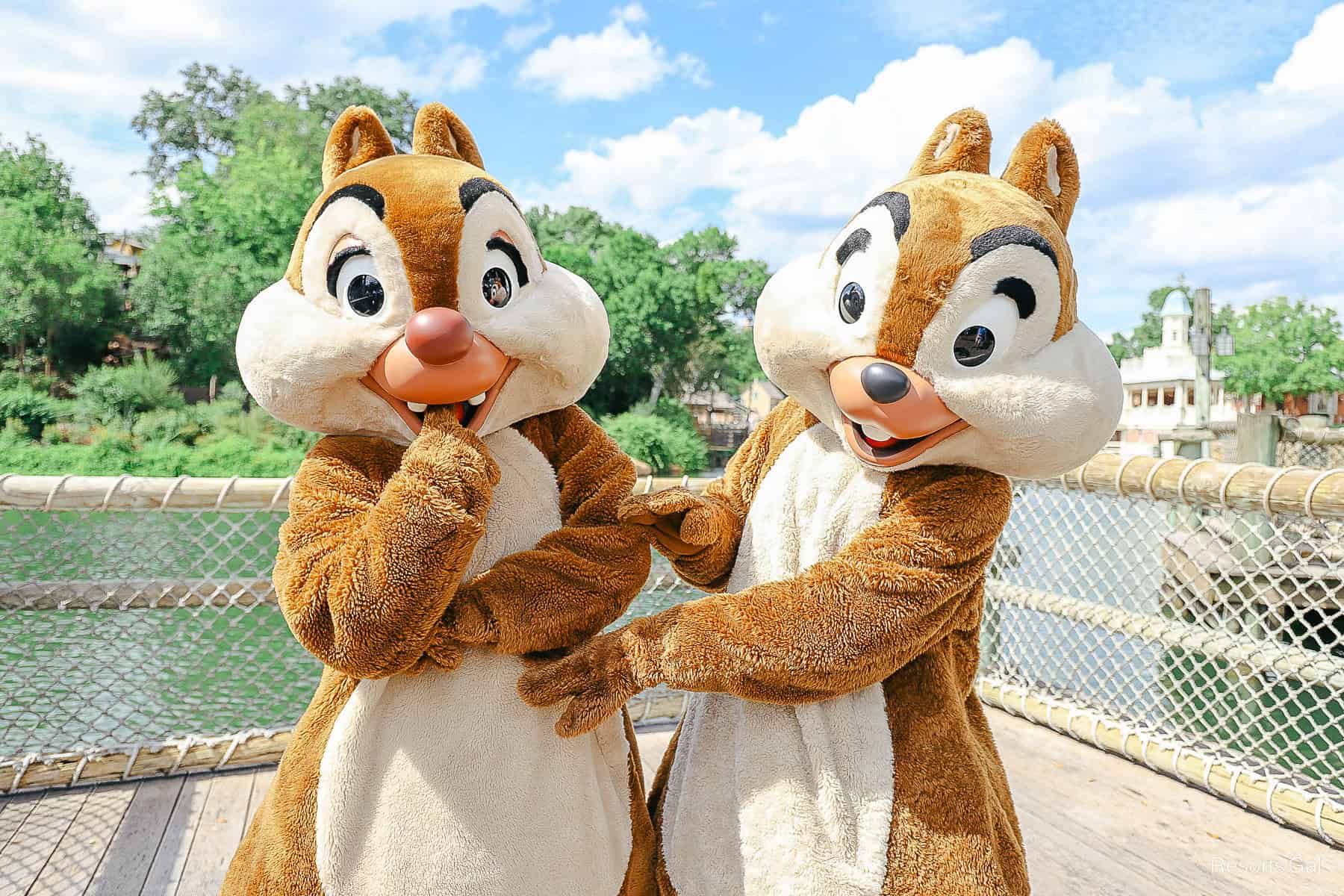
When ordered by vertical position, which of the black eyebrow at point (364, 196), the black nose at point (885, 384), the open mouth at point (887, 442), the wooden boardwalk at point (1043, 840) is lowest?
the wooden boardwalk at point (1043, 840)

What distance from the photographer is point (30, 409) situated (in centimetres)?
1977

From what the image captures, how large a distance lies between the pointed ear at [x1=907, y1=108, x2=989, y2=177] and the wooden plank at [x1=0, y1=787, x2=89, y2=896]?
2.55m

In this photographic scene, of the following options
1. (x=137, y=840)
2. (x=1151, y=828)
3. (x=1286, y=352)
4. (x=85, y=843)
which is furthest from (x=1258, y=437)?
(x=1286, y=352)

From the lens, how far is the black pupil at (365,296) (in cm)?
136

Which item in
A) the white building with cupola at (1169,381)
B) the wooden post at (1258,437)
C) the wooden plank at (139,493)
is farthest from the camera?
the white building with cupola at (1169,381)

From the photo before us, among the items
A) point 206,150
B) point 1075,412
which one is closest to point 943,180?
point 1075,412

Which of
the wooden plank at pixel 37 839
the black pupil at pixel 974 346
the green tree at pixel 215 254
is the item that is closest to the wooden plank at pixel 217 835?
the wooden plank at pixel 37 839

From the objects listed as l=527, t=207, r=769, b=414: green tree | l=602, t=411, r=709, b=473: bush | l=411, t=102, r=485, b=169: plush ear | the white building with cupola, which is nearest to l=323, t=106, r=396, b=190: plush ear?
l=411, t=102, r=485, b=169: plush ear

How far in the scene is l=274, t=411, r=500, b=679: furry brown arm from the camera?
1.25m

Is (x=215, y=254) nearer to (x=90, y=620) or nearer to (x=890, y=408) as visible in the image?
(x=90, y=620)

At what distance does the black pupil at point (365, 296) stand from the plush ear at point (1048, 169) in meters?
1.05

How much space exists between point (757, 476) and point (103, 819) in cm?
207

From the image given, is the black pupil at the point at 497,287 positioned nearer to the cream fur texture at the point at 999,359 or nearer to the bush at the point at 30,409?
the cream fur texture at the point at 999,359

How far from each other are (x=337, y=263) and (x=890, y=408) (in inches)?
34.8
